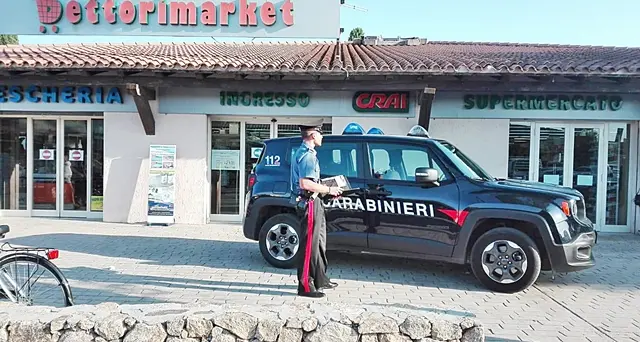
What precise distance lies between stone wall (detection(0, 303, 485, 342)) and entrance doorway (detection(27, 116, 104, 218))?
8.47 m

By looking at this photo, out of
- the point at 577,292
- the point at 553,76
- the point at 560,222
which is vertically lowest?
the point at 577,292

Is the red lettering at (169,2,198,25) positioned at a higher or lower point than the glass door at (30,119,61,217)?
higher

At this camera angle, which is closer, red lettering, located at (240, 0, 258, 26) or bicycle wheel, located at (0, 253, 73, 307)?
bicycle wheel, located at (0, 253, 73, 307)

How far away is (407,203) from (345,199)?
875mm

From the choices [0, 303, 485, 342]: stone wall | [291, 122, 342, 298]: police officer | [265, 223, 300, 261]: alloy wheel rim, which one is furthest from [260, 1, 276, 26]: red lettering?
[0, 303, 485, 342]: stone wall

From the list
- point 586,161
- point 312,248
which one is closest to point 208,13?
point 586,161

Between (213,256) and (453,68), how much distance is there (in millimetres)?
5689

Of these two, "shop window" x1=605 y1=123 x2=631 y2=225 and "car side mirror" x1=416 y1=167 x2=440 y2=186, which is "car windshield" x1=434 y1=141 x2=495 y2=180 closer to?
"car side mirror" x1=416 y1=167 x2=440 y2=186

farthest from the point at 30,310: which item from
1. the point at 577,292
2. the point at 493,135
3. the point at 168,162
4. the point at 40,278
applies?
the point at 493,135

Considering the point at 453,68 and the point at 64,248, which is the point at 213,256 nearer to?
the point at 64,248

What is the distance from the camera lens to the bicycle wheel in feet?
14.7

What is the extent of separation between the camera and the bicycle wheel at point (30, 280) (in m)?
4.49

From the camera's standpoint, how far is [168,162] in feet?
35.7

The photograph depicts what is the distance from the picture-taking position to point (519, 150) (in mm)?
11094
